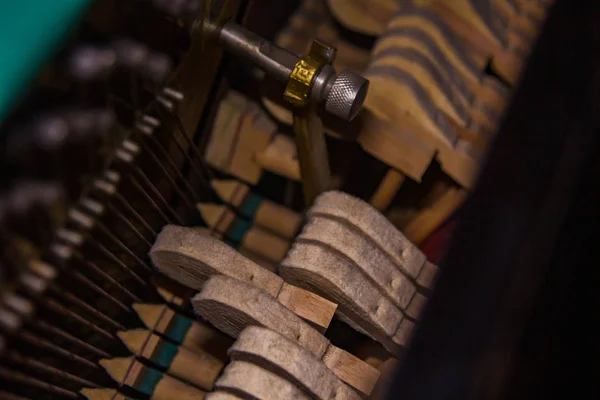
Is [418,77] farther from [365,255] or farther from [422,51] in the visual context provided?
A: [365,255]

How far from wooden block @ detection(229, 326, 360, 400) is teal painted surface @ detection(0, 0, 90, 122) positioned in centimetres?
28

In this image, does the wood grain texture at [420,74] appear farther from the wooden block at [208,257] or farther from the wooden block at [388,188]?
the wooden block at [208,257]

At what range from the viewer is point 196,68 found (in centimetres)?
74

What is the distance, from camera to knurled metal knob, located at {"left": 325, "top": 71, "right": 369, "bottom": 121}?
671 mm

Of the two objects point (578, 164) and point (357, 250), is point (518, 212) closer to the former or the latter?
point (578, 164)

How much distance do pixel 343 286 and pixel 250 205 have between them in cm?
40

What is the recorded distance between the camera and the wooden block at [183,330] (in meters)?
0.82

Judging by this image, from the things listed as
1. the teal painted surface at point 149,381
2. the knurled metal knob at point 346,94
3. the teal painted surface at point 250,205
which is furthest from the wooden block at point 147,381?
the knurled metal knob at point 346,94

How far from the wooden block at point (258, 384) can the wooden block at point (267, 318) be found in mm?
42

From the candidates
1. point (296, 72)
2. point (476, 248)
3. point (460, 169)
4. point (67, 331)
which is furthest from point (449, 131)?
point (67, 331)

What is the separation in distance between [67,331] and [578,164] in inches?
21.9

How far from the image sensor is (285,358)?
57cm

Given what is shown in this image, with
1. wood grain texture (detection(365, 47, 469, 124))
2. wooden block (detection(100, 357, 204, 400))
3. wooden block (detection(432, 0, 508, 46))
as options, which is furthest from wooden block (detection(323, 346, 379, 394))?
wooden block (detection(432, 0, 508, 46))

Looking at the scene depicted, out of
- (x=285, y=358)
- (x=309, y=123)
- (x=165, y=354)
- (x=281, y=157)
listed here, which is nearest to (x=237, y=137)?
(x=281, y=157)
